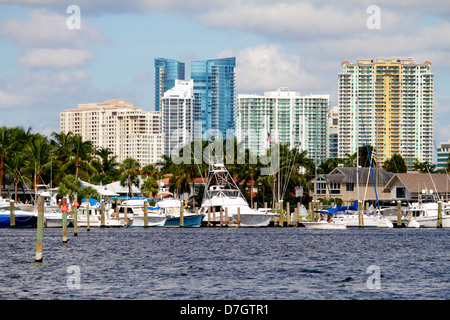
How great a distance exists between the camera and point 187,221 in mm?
88438

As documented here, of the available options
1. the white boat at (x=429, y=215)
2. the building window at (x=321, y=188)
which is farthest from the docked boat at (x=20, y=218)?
the building window at (x=321, y=188)

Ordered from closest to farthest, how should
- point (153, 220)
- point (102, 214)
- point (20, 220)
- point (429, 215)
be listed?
1. point (102, 214)
2. point (20, 220)
3. point (429, 215)
4. point (153, 220)

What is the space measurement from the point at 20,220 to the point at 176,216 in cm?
1713

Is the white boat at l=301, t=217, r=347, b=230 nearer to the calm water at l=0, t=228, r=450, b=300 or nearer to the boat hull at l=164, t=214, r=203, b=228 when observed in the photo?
the calm water at l=0, t=228, r=450, b=300

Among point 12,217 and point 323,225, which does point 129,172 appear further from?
point 323,225

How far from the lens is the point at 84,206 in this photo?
296 feet

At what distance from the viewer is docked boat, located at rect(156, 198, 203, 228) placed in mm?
87938

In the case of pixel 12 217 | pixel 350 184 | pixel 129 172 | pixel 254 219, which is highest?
pixel 129 172

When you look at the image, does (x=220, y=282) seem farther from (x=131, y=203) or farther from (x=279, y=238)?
(x=131, y=203)

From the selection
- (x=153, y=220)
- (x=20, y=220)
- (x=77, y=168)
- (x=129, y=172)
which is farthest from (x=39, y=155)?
(x=153, y=220)

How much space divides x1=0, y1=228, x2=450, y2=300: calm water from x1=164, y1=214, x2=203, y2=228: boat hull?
53.3ft

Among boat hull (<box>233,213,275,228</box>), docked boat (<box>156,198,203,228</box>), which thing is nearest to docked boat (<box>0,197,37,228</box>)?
docked boat (<box>156,198,203,228</box>)

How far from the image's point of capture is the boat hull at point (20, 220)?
86750 mm
